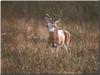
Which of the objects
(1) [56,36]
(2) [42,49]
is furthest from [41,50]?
(1) [56,36]

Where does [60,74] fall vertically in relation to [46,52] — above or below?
below

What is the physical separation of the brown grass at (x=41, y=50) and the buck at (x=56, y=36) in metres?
0.06

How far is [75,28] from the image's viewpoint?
208 inches

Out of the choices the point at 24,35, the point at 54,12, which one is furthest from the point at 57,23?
the point at 24,35

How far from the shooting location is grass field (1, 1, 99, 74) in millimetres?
5168

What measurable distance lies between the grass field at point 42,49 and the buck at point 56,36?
0.21 ft

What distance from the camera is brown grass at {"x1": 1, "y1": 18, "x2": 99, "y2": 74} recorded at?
5164 millimetres

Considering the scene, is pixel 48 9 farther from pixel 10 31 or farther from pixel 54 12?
pixel 10 31

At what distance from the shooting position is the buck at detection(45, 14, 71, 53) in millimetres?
5191

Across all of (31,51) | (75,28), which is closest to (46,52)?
(31,51)

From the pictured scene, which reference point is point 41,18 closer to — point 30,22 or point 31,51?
point 30,22

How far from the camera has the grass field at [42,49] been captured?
5.17 metres

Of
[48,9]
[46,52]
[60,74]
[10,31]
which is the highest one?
[48,9]

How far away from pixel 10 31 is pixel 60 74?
1.00m
